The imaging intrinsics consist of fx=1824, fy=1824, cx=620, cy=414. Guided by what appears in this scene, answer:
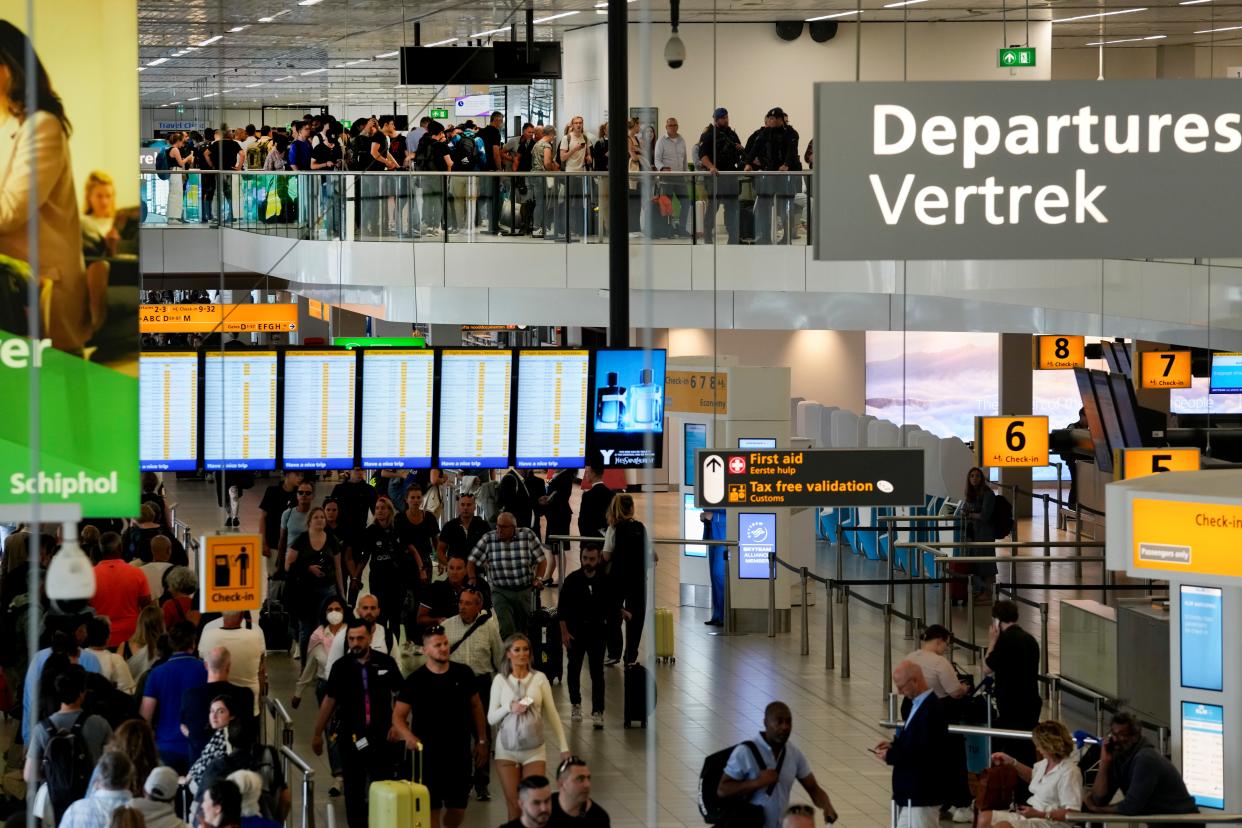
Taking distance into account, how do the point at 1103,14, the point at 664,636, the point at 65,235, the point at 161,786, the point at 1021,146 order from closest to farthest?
the point at 65,235 → the point at 1021,146 → the point at 161,786 → the point at 664,636 → the point at 1103,14

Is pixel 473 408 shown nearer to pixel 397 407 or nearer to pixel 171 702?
pixel 397 407

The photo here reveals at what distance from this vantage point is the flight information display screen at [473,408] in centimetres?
1327

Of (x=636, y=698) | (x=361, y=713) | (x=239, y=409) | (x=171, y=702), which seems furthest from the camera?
(x=636, y=698)

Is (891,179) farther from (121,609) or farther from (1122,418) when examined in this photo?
(1122,418)

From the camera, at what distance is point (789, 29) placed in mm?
29156

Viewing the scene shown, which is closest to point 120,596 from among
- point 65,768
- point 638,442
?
point 65,768

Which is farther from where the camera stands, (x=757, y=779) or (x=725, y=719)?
(x=725, y=719)

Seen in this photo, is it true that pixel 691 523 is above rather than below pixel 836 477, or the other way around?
below

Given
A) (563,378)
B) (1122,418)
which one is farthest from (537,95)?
(563,378)

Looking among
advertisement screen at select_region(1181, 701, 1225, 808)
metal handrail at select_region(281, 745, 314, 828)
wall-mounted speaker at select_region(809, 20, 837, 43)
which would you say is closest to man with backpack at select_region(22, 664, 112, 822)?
metal handrail at select_region(281, 745, 314, 828)

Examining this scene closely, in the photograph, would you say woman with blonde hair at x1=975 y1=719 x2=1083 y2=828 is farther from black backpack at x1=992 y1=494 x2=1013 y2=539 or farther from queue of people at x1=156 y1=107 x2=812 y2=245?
queue of people at x1=156 y1=107 x2=812 y2=245

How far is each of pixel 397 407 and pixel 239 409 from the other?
1.12m

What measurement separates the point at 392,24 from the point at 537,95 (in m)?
4.05

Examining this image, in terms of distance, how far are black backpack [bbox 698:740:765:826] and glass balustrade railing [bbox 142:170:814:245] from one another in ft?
39.2
